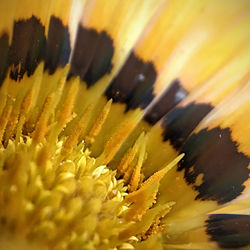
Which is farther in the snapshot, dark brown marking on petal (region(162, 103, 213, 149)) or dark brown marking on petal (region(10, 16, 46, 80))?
dark brown marking on petal (region(162, 103, 213, 149))

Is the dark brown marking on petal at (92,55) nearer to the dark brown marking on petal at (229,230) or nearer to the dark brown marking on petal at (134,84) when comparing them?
the dark brown marking on petal at (134,84)

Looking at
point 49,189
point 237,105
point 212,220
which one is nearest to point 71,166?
point 49,189

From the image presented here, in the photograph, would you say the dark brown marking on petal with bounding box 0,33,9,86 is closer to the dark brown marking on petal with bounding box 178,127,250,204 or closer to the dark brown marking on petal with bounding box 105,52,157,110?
the dark brown marking on petal with bounding box 105,52,157,110

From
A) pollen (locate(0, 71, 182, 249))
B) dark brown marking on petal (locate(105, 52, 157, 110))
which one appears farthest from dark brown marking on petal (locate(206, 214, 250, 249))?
dark brown marking on petal (locate(105, 52, 157, 110))

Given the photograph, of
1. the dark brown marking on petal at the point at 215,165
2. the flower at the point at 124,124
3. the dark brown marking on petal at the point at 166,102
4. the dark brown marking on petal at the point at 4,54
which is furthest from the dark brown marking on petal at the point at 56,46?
the dark brown marking on petal at the point at 215,165

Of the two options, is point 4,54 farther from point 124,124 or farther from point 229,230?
point 229,230

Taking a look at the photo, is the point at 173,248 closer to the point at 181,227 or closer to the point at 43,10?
the point at 181,227
